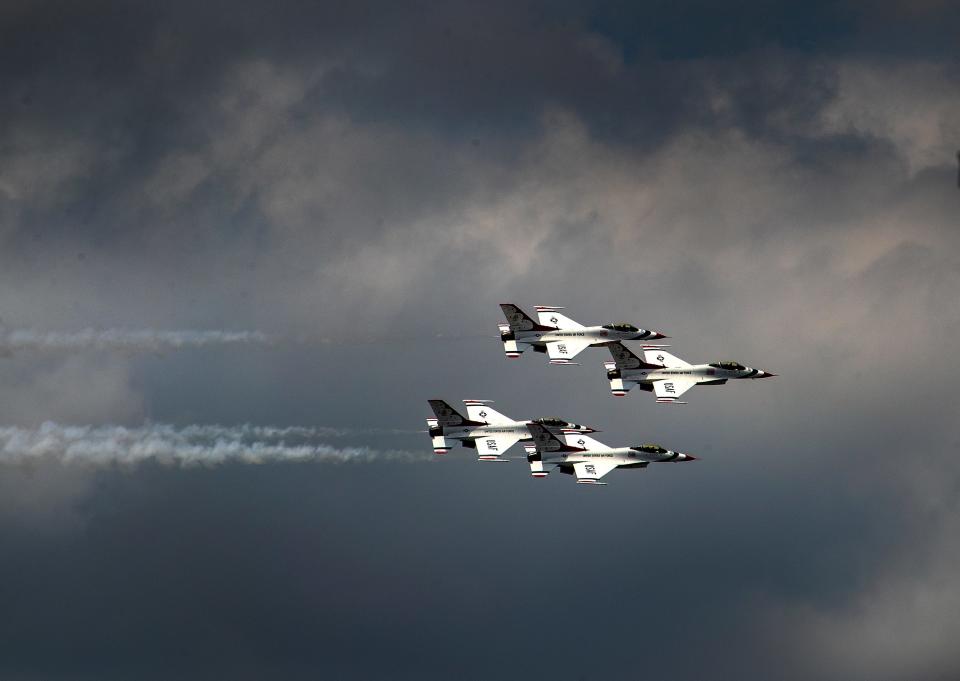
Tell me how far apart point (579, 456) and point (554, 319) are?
522 inches

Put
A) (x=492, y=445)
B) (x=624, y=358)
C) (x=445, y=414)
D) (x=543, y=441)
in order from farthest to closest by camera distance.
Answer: (x=624, y=358) → (x=492, y=445) → (x=445, y=414) → (x=543, y=441)

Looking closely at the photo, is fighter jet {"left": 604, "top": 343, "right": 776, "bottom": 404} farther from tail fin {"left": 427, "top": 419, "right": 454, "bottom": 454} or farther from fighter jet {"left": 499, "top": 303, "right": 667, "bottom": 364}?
tail fin {"left": 427, "top": 419, "right": 454, "bottom": 454}

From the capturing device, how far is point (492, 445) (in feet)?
496

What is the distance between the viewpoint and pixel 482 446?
15100 cm

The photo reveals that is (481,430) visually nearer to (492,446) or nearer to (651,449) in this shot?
(492,446)

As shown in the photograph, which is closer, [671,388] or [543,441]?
[543,441]

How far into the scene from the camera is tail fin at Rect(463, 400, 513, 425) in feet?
509

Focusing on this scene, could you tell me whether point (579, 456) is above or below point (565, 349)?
below

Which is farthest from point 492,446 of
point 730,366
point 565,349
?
point 730,366

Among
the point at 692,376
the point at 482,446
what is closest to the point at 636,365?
the point at 692,376

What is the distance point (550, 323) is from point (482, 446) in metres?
13.0

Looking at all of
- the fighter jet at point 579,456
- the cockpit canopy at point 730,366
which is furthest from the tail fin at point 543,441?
the cockpit canopy at point 730,366

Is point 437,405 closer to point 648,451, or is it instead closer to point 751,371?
point 648,451

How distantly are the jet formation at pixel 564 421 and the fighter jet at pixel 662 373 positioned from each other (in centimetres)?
9
